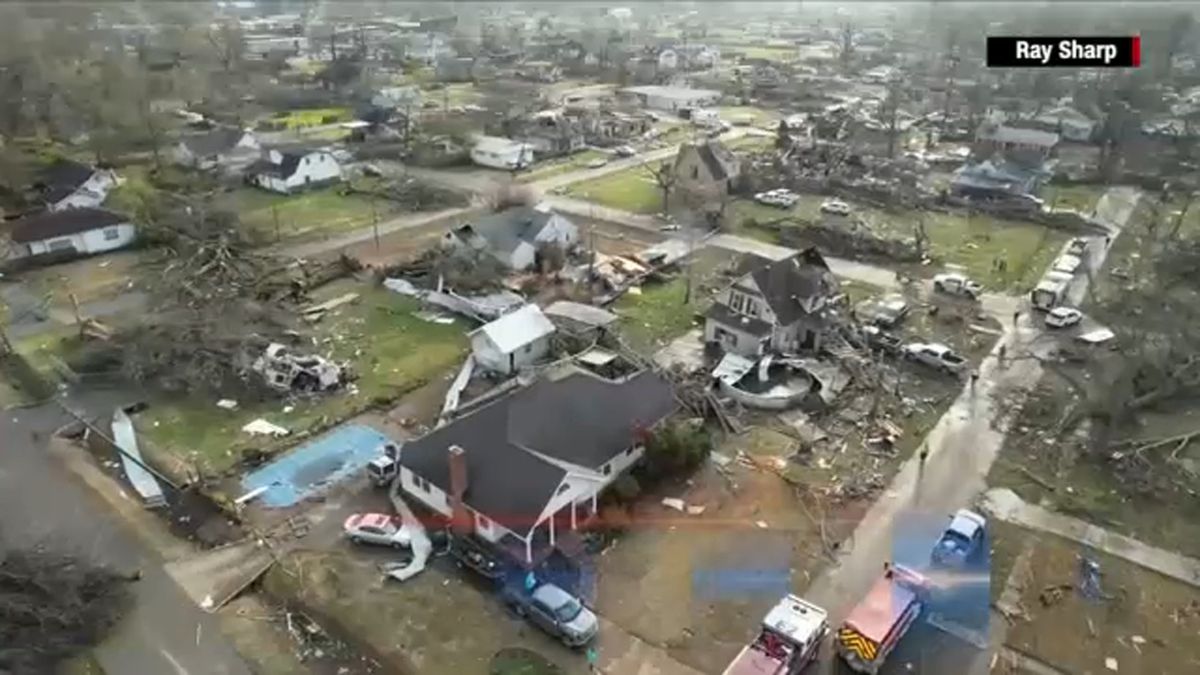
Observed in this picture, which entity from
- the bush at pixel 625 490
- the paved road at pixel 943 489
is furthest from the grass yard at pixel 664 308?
the paved road at pixel 943 489

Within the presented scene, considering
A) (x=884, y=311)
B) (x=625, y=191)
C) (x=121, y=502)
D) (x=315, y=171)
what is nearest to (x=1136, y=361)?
(x=884, y=311)

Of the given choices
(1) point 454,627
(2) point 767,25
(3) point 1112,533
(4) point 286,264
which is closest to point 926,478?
(3) point 1112,533

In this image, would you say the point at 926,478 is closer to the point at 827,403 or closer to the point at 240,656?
the point at 827,403

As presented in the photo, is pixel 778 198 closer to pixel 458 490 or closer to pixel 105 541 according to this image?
pixel 458 490

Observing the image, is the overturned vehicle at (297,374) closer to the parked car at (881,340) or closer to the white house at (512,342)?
the white house at (512,342)

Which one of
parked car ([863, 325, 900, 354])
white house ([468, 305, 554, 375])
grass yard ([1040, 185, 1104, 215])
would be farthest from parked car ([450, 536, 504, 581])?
grass yard ([1040, 185, 1104, 215])
